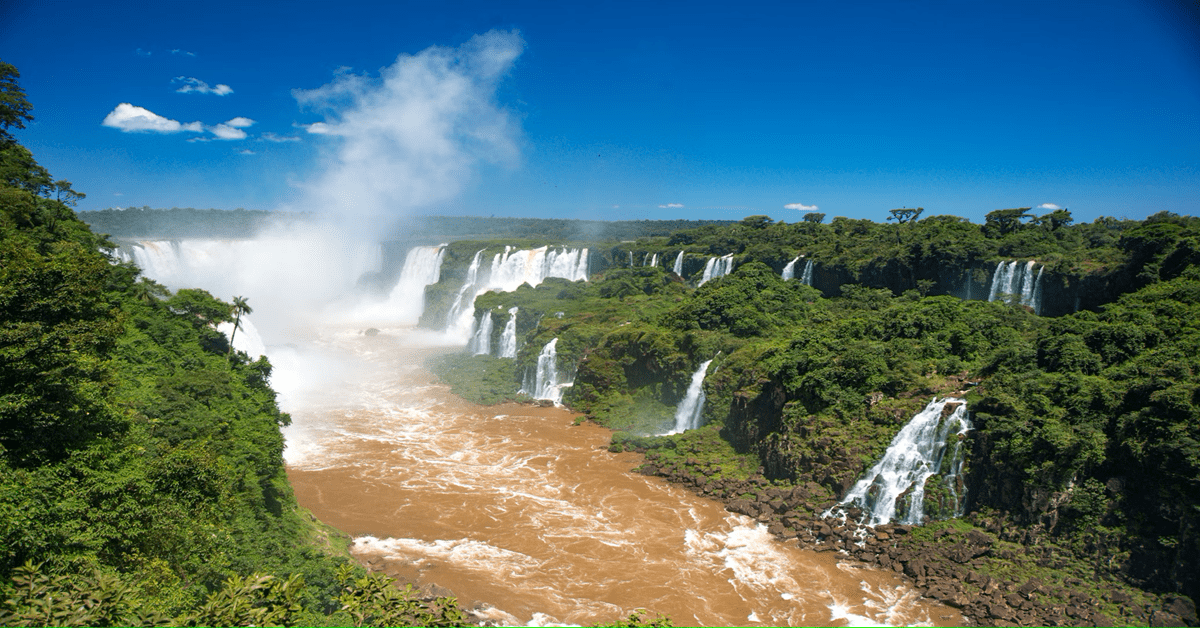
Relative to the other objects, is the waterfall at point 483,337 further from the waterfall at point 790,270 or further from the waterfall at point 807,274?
the waterfall at point 807,274

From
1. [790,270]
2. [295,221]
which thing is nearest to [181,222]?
[295,221]

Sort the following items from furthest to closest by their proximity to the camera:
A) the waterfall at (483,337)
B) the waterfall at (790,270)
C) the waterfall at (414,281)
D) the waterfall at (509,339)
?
the waterfall at (414,281)
the waterfall at (483,337)
the waterfall at (790,270)
the waterfall at (509,339)

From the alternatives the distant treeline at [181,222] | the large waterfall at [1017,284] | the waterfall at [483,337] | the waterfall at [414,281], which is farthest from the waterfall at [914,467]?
the distant treeline at [181,222]

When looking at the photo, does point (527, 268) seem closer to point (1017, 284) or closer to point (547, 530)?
point (1017, 284)

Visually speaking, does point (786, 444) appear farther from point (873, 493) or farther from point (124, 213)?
point (124, 213)

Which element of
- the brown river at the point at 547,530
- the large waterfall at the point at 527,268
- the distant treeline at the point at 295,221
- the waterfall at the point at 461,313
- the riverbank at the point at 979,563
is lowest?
the brown river at the point at 547,530

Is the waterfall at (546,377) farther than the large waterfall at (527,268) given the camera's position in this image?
No

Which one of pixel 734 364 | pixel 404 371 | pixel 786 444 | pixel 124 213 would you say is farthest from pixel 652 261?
pixel 124 213

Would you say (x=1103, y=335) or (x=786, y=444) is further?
(x=786, y=444)
